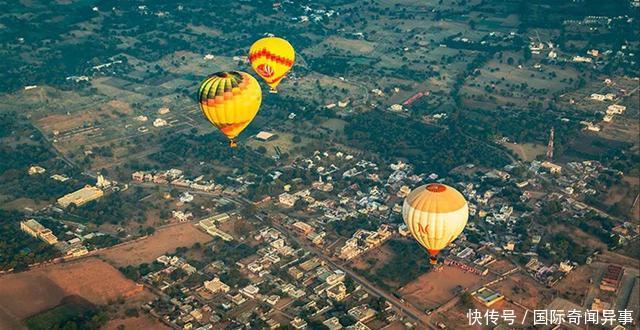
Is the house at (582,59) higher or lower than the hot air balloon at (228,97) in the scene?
lower

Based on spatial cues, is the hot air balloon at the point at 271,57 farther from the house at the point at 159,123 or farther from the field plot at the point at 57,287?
the field plot at the point at 57,287

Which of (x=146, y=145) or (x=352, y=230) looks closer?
(x=352, y=230)

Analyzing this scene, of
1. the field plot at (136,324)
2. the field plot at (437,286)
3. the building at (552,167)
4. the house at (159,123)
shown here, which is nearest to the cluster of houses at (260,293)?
the field plot at (136,324)

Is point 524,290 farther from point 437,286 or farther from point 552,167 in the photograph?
point 552,167

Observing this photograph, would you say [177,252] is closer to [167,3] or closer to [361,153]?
[361,153]

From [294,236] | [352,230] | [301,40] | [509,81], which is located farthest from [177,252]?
[301,40]

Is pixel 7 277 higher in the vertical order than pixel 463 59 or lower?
higher

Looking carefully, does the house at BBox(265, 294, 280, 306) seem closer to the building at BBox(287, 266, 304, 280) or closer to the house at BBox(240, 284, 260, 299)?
the house at BBox(240, 284, 260, 299)
